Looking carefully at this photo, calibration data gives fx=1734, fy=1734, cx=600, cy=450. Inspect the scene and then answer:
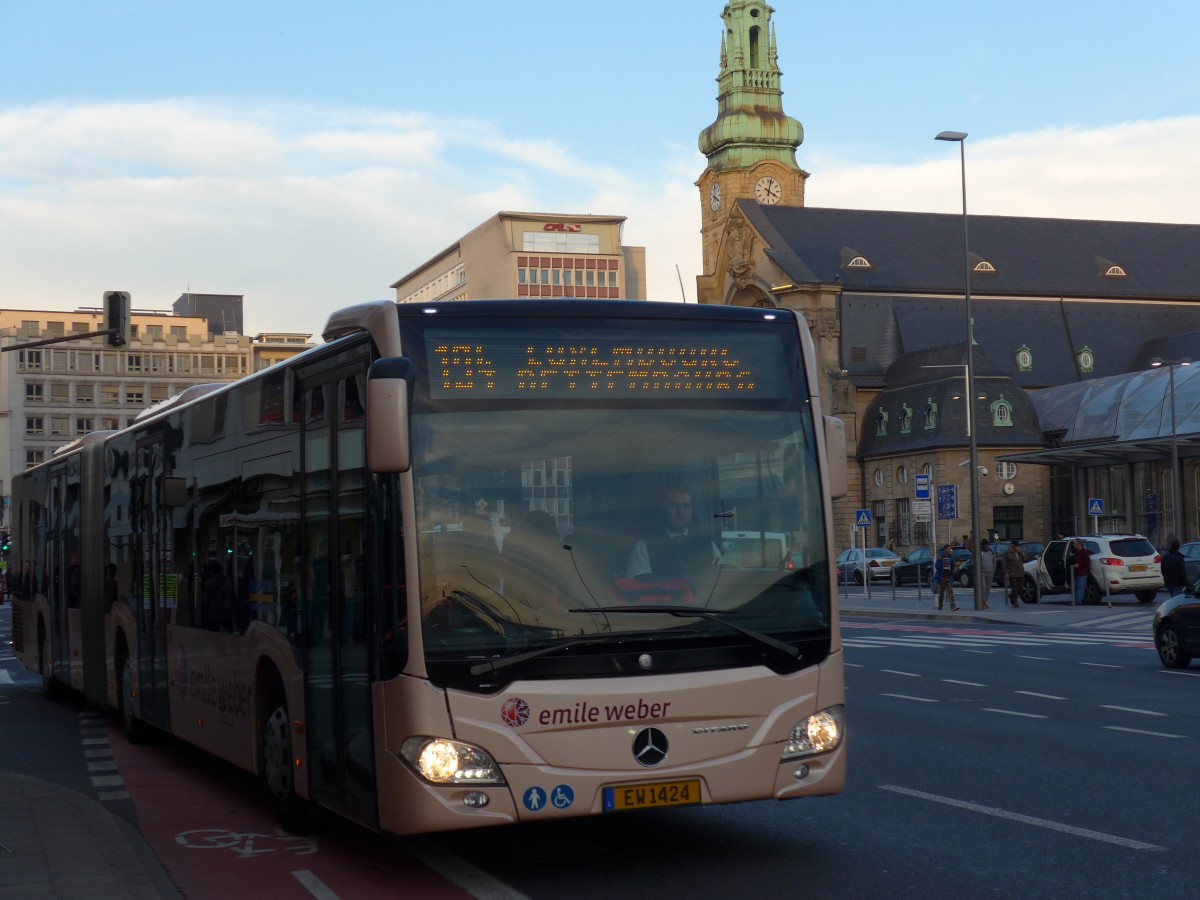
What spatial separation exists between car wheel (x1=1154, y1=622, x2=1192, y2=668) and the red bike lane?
530 inches

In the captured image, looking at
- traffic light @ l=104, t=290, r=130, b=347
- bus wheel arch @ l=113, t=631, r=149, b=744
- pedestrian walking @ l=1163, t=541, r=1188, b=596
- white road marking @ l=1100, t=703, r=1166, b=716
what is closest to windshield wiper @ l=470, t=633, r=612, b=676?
bus wheel arch @ l=113, t=631, r=149, b=744

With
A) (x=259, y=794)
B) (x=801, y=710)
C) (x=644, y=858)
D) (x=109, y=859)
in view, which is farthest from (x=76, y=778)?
(x=801, y=710)

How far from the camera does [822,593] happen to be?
8484 mm

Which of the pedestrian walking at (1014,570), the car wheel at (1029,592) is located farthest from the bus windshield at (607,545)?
the car wheel at (1029,592)

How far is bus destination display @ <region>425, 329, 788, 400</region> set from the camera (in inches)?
324

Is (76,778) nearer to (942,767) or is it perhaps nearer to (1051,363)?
(942,767)

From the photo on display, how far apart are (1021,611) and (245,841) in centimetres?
3264

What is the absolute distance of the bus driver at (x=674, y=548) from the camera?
809 centimetres

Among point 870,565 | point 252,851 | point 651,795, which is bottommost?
point 870,565

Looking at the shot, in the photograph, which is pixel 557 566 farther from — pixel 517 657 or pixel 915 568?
pixel 915 568

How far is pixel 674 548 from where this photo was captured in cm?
813

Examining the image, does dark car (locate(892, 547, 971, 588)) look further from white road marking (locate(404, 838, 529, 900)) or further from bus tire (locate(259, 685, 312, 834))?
white road marking (locate(404, 838, 529, 900))

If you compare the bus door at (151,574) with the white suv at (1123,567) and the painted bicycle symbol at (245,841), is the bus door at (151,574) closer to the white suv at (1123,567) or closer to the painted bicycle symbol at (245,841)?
the painted bicycle symbol at (245,841)

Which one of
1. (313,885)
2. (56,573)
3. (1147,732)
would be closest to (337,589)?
(313,885)
